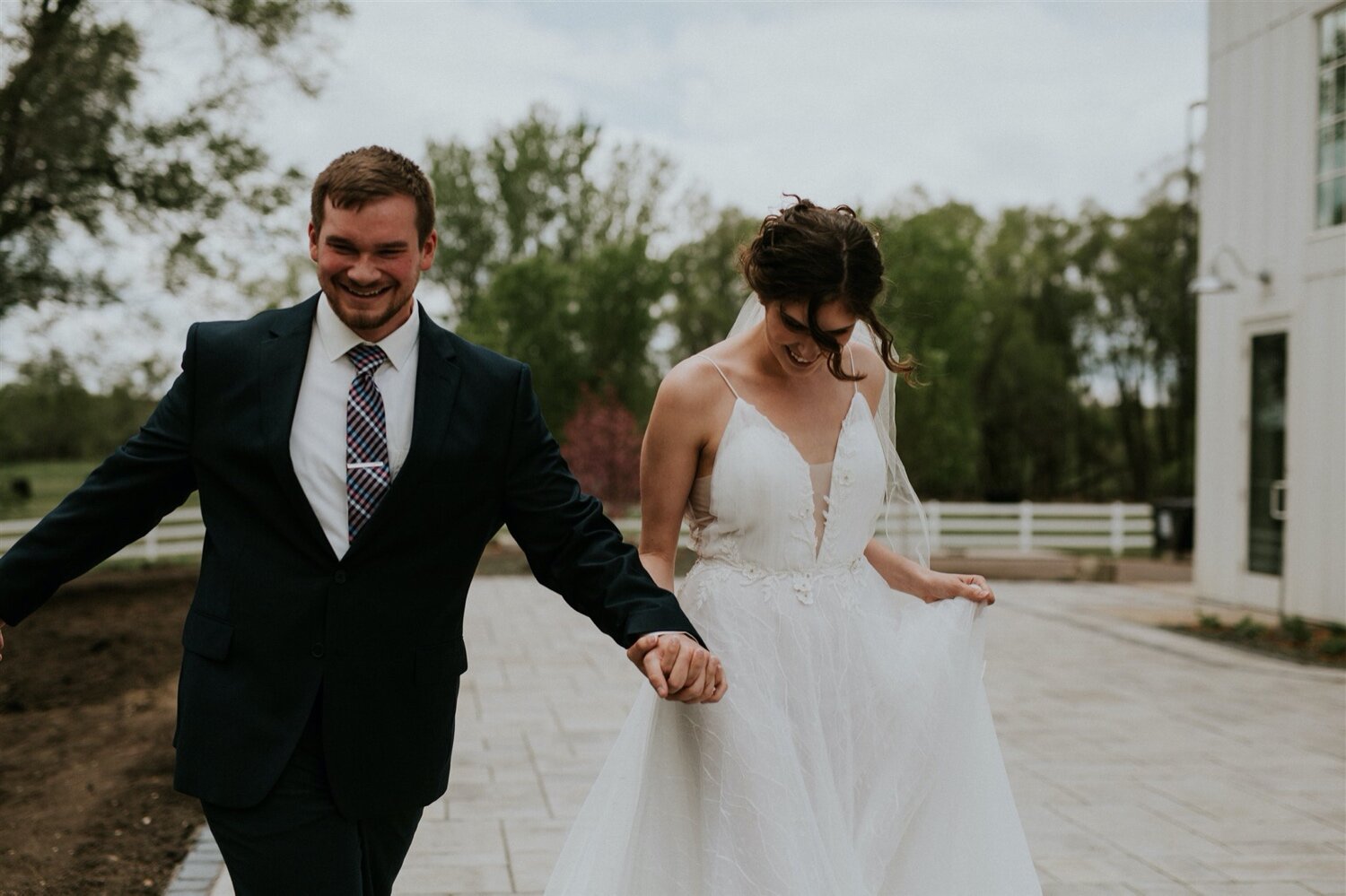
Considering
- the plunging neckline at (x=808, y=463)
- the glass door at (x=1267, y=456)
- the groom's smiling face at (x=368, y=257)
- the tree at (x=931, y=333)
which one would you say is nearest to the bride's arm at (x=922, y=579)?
the plunging neckline at (x=808, y=463)

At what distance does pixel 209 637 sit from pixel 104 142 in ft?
36.0

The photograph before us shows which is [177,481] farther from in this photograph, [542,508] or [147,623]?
[147,623]

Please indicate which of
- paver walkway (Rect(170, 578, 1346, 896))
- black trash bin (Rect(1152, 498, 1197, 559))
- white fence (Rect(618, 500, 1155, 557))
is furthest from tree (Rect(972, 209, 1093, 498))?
paver walkway (Rect(170, 578, 1346, 896))

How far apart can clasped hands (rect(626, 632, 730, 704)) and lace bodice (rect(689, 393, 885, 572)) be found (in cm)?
55

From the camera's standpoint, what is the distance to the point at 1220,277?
12.3 m

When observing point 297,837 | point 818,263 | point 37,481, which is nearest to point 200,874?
point 297,837

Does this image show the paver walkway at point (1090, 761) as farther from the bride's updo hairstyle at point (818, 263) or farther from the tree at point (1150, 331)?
the tree at point (1150, 331)

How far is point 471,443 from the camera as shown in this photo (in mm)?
2535

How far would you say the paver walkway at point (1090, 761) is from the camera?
4.73 m

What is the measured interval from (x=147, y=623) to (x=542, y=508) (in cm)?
990

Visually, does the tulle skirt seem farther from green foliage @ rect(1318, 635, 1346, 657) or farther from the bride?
green foliage @ rect(1318, 635, 1346, 657)

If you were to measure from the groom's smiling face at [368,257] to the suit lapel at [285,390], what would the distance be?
0.37 ft

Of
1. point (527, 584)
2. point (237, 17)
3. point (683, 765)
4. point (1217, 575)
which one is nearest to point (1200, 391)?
point (1217, 575)

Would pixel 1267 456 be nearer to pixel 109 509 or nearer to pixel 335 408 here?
pixel 335 408
